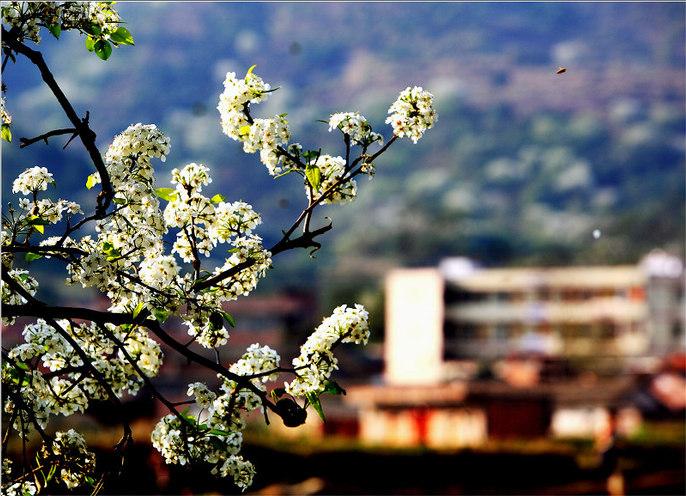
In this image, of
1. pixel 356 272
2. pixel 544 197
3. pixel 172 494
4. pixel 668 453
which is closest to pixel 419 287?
pixel 356 272

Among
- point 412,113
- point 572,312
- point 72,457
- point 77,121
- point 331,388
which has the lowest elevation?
point 72,457

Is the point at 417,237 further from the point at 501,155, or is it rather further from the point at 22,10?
the point at 22,10

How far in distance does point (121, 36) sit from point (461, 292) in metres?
79.9

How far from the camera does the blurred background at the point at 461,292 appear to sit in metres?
16.8

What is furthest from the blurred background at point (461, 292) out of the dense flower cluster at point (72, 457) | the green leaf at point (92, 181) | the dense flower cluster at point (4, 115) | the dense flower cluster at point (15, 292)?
the dense flower cluster at point (4, 115)

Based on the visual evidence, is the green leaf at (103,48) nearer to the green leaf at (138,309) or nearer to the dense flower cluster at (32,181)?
the dense flower cluster at (32,181)

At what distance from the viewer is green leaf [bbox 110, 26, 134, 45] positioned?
A: 303 centimetres

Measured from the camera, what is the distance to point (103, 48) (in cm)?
304

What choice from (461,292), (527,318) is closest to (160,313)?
(461,292)

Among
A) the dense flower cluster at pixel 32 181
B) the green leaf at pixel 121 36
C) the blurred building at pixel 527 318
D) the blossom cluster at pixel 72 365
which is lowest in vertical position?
the blossom cluster at pixel 72 365

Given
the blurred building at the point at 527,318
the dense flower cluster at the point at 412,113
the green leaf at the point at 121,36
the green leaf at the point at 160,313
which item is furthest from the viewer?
the blurred building at the point at 527,318

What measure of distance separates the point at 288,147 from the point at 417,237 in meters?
140

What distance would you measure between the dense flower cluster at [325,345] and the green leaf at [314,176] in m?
0.35

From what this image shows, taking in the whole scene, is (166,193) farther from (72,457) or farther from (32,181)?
(72,457)
